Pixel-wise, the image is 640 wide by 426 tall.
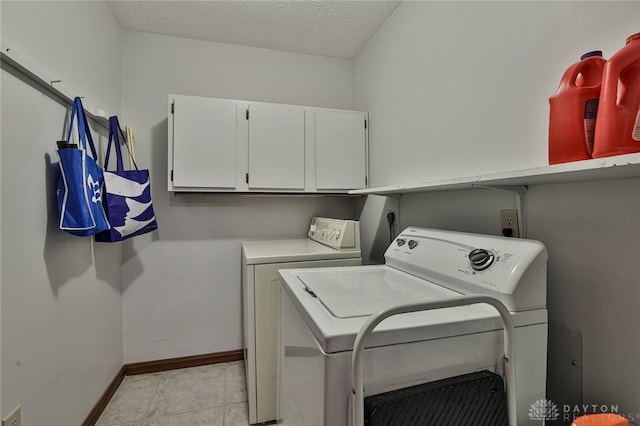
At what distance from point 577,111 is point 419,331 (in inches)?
30.1

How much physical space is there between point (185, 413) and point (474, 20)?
2.73 m

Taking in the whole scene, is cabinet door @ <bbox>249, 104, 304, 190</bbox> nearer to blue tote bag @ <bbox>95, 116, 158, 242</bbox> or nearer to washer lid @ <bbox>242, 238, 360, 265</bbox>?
washer lid @ <bbox>242, 238, 360, 265</bbox>

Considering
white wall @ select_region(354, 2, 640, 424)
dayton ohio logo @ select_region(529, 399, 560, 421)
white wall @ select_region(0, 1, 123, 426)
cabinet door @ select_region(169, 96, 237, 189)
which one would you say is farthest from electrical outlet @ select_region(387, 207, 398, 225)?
white wall @ select_region(0, 1, 123, 426)

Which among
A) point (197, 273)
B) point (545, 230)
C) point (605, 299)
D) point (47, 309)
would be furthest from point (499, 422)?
point (197, 273)

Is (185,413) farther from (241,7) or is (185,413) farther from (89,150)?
(241,7)

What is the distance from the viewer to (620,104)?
2.52 ft

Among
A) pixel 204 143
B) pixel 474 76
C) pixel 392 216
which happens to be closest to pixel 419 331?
pixel 474 76

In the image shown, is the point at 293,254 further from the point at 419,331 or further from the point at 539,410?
the point at 539,410

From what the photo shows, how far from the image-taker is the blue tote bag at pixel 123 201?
1.71 metres

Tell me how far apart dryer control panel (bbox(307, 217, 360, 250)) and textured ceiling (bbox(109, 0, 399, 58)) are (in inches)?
59.4

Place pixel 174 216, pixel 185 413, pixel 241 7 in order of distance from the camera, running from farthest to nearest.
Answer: pixel 174 216, pixel 241 7, pixel 185 413

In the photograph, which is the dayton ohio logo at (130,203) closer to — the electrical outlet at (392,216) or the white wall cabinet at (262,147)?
the white wall cabinet at (262,147)

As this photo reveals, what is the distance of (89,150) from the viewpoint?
157 cm

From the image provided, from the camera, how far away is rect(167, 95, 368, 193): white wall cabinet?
210cm
